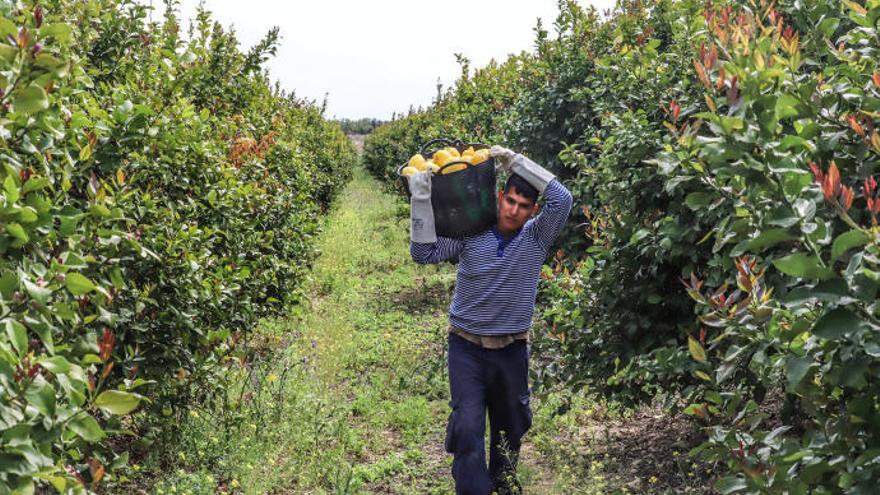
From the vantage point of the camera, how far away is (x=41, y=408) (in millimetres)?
1779

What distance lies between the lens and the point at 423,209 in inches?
170

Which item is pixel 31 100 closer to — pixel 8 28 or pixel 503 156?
pixel 8 28

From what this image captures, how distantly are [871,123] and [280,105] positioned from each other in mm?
12095

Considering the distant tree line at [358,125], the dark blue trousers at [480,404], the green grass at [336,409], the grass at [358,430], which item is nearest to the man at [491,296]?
the dark blue trousers at [480,404]

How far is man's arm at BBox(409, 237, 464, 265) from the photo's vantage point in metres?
4.39

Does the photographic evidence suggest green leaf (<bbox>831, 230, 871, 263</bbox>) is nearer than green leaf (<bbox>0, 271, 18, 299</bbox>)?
Yes

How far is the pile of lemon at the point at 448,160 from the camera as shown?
14.2ft

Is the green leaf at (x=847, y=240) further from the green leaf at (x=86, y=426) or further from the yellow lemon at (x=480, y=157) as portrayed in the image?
the yellow lemon at (x=480, y=157)

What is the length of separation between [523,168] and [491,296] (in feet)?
2.29

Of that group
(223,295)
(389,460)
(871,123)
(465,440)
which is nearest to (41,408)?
(871,123)

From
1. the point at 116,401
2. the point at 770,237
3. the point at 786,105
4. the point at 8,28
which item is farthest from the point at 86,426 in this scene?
the point at 786,105

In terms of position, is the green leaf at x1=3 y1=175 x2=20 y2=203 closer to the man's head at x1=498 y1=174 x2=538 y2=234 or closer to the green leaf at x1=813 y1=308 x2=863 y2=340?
the green leaf at x1=813 y1=308 x2=863 y2=340

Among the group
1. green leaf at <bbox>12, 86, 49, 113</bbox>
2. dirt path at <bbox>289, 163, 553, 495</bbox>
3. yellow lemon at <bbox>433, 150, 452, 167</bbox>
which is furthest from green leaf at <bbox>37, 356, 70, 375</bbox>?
dirt path at <bbox>289, 163, 553, 495</bbox>

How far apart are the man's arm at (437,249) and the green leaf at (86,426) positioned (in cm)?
256
